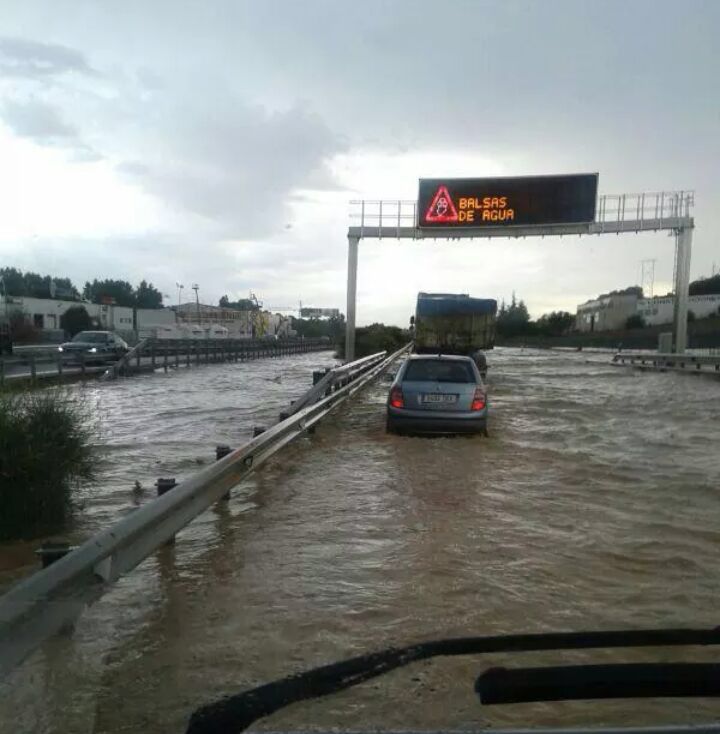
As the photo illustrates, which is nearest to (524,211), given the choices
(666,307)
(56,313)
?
(56,313)

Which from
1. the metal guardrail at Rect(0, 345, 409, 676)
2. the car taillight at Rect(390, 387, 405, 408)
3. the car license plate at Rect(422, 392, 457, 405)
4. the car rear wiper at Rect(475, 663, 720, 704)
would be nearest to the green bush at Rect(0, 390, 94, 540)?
the metal guardrail at Rect(0, 345, 409, 676)

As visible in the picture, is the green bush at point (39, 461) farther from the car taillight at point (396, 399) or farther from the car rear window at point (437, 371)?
the car rear window at point (437, 371)

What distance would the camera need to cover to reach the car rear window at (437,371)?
1195cm

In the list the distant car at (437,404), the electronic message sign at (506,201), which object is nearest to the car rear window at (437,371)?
the distant car at (437,404)

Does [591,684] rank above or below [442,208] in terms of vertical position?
below

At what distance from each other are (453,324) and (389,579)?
23687 millimetres

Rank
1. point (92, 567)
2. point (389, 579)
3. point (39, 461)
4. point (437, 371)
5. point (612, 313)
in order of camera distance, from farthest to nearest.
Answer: point (612, 313)
point (437, 371)
point (39, 461)
point (389, 579)
point (92, 567)

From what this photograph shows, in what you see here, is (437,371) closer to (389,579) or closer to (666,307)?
(389,579)

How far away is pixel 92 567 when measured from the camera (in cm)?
347

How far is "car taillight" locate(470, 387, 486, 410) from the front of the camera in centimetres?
1166

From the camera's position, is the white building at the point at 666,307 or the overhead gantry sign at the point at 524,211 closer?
the overhead gantry sign at the point at 524,211

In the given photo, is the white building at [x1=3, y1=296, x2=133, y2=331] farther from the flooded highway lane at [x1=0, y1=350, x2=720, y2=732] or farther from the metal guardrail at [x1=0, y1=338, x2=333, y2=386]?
the flooded highway lane at [x1=0, y1=350, x2=720, y2=732]

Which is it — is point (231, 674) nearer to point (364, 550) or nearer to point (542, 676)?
point (542, 676)

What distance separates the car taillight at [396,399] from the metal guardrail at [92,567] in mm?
5673
